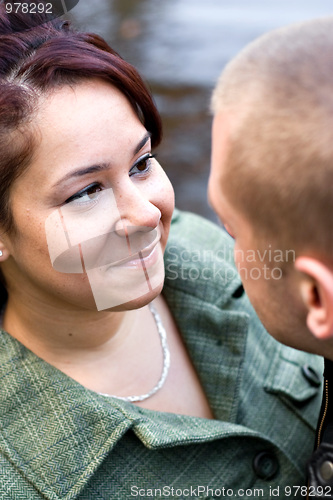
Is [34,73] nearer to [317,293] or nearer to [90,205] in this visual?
[90,205]

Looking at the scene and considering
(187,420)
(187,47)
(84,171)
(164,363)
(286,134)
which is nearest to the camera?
(286,134)

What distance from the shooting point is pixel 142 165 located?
1429 mm

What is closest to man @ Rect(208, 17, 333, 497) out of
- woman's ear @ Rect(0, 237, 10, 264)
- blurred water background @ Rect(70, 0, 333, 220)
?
woman's ear @ Rect(0, 237, 10, 264)

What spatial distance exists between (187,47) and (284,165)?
11.3 ft

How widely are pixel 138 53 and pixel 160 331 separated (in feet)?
9.22

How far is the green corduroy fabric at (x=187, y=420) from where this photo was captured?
4.37 ft

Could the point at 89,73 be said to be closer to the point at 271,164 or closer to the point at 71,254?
the point at 71,254

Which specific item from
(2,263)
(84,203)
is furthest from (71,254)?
(2,263)

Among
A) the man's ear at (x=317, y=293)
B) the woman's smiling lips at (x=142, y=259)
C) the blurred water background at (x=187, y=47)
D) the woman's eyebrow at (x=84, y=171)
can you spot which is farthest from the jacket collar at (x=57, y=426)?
the blurred water background at (x=187, y=47)

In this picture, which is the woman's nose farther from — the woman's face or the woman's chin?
the woman's chin

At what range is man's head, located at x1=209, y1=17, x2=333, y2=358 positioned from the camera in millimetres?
879

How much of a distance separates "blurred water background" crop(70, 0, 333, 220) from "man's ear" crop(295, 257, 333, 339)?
2.03 meters

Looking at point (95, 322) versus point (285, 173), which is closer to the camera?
point (285, 173)

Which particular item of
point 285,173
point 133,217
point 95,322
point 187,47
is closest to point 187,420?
point 95,322
